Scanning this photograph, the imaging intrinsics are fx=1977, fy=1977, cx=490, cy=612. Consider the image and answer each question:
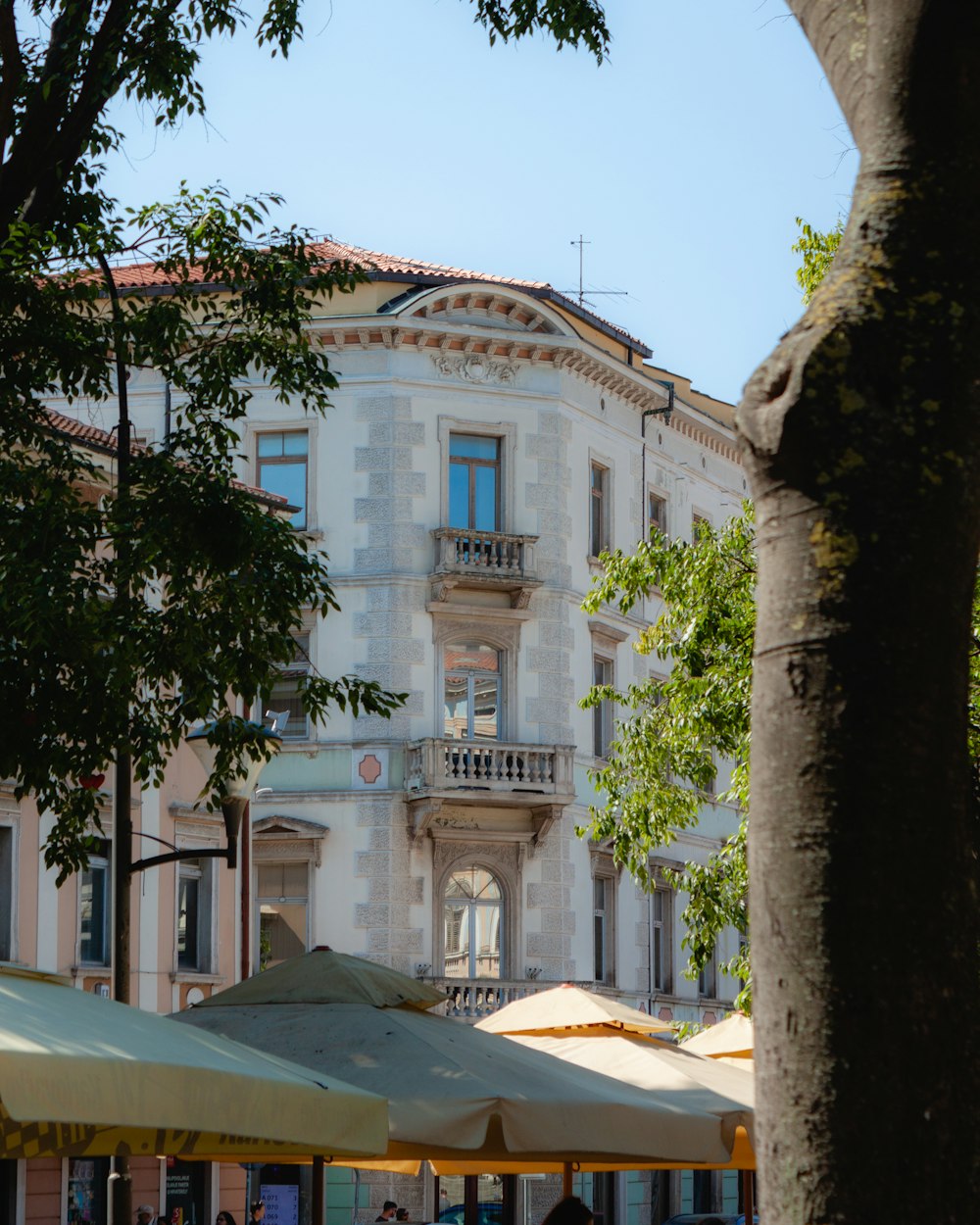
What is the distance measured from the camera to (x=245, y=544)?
1260 centimetres

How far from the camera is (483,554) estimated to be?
36.8 meters

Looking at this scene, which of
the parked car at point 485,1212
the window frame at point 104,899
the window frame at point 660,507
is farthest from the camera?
the window frame at point 660,507

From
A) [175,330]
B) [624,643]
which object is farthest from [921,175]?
[624,643]

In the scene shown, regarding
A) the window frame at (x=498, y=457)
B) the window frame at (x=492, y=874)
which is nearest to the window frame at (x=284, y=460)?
the window frame at (x=498, y=457)

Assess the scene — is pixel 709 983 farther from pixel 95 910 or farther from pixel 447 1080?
pixel 447 1080

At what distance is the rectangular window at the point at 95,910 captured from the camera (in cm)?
2581

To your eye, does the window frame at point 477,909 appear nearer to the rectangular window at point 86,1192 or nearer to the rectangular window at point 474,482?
the rectangular window at point 474,482

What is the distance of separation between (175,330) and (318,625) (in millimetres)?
23527

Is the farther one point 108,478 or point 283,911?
point 283,911

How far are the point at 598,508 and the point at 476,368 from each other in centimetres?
392

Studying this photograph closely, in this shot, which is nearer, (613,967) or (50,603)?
(50,603)

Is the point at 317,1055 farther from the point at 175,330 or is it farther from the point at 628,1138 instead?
the point at 175,330

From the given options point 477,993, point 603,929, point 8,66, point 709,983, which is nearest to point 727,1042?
point 8,66

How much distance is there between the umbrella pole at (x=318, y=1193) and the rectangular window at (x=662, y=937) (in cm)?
2924
